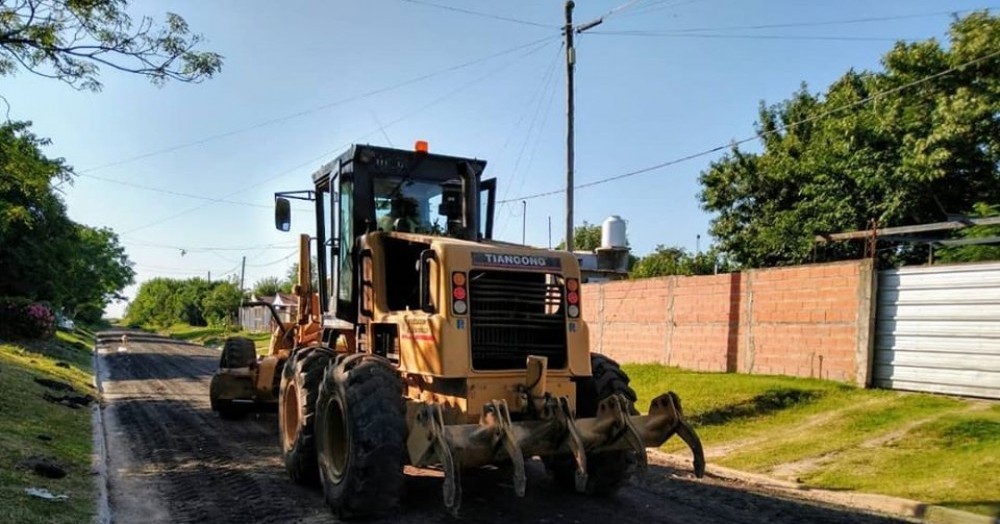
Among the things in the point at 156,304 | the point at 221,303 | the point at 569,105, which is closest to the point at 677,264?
the point at 569,105

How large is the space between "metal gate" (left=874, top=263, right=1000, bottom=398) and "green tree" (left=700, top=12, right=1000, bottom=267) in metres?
5.14

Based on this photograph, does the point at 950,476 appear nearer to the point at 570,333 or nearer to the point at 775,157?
the point at 570,333

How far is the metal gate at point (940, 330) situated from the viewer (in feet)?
33.0

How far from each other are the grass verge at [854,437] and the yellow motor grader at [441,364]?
9.93 feet

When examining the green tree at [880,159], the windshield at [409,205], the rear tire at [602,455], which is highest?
the green tree at [880,159]

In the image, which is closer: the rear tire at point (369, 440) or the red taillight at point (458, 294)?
the rear tire at point (369, 440)

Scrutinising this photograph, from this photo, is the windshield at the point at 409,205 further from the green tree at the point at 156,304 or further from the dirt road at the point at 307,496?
the green tree at the point at 156,304

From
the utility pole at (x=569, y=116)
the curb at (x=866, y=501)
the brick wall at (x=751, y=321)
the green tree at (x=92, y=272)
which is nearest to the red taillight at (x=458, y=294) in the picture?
the curb at (x=866, y=501)

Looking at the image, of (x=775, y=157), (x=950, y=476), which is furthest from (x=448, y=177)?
(x=775, y=157)

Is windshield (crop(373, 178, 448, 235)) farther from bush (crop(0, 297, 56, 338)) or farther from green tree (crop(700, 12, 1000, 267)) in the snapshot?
bush (crop(0, 297, 56, 338))

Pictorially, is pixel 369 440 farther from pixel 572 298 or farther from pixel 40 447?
pixel 40 447

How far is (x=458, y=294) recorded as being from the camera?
20.5 feet

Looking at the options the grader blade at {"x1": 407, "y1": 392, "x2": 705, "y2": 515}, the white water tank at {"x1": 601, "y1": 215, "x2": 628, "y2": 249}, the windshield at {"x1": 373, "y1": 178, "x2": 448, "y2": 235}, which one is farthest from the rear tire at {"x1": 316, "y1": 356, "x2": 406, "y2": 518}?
the white water tank at {"x1": 601, "y1": 215, "x2": 628, "y2": 249}

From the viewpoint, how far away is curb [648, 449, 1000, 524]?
6.85m
